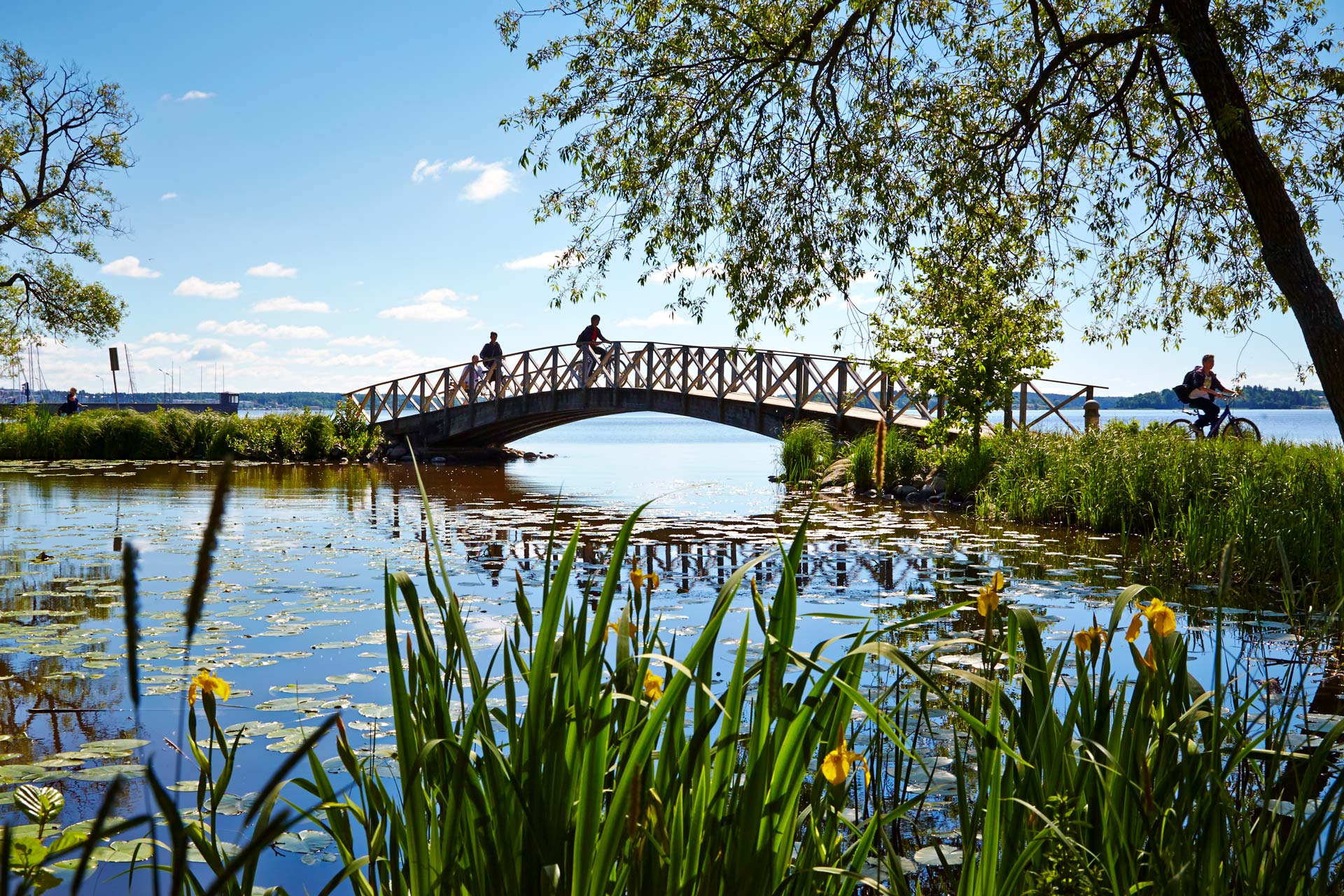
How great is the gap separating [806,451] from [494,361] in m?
9.99

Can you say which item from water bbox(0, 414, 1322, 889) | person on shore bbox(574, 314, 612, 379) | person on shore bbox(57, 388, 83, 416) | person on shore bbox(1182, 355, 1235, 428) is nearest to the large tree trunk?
water bbox(0, 414, 1322, 889)

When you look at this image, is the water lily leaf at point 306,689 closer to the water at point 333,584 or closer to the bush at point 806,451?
the water at point 333,584

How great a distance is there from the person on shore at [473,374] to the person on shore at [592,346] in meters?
2.95

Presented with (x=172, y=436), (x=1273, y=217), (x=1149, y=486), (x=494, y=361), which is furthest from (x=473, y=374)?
(x=1273, y=217)

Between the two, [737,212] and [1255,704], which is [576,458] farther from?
[1255,704]

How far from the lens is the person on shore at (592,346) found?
73.1 ft

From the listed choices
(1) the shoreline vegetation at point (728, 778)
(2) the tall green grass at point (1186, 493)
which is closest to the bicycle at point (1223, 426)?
(2) the tall green grass at point (1186, 493)

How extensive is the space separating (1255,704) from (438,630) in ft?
13.2

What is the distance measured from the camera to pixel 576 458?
27672mm

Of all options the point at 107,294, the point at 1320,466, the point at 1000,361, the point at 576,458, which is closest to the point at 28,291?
the point at 107,294

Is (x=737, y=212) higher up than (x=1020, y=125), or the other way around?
(x=1020, y=125)

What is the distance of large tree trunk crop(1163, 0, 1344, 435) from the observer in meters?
5.92

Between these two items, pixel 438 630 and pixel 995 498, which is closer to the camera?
pixel 438 630

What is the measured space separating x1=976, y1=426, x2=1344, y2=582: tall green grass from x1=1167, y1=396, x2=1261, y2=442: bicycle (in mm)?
779
